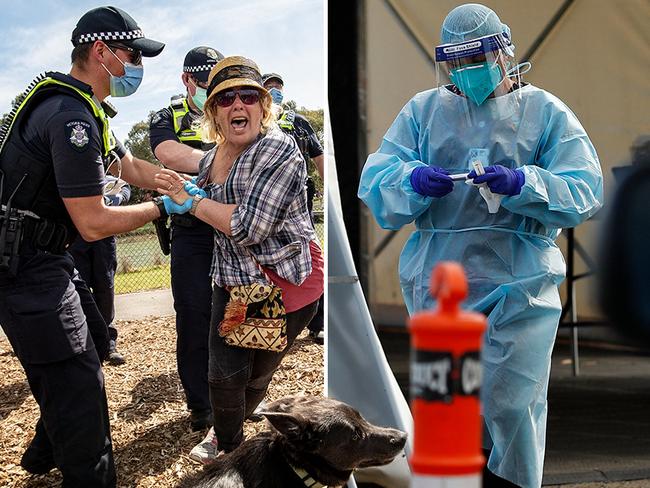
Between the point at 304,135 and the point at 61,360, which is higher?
the point at 304,135

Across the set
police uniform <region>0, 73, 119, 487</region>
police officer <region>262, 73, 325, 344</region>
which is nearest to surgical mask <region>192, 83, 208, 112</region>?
police officer <region>262, 73, 325, 344</region>

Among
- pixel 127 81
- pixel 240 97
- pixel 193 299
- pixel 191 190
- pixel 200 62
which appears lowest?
pixel 193 299

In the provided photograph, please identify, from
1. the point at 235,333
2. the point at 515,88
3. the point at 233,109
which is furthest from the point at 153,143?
the point at 515,88

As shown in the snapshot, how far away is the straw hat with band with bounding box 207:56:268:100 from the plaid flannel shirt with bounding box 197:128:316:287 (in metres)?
0.20

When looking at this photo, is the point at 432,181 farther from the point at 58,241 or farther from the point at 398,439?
the point at 58,241

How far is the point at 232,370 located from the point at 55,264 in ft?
2.45

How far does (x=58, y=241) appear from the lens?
2.71 m

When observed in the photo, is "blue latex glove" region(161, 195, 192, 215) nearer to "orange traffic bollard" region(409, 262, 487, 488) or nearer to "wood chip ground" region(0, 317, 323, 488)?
"wood chip ground" region(0, 317, 323, 488)

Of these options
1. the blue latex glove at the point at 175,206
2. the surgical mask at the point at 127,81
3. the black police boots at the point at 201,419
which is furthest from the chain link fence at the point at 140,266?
the blue latex glove at the point at 175,206

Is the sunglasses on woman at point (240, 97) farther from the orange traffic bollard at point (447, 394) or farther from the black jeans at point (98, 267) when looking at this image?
the black jeans at point (98, 267)

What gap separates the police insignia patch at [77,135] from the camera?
251cm

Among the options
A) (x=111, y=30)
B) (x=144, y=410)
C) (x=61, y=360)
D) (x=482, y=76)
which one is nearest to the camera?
(x=482, y=76)

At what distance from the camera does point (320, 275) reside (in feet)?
9.78

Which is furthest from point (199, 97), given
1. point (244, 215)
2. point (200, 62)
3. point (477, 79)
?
point (477, 79)
